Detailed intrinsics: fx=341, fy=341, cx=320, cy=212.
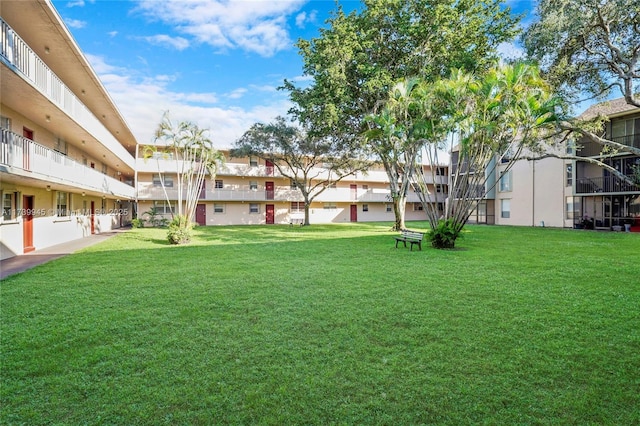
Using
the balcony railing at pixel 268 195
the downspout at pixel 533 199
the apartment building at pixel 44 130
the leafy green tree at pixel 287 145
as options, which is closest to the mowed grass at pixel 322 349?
the apartment building at pixel 44 130

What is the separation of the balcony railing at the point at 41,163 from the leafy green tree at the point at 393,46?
41.6 feet

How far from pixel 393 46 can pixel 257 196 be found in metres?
23.2

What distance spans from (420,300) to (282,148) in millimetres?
26367

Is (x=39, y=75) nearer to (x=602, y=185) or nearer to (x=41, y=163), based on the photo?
(x=41, y=163)

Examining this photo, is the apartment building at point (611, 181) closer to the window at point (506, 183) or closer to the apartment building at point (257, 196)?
the window at point (506, 183)

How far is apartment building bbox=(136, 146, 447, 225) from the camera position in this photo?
119 feet

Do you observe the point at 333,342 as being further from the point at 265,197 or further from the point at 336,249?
the point at 265,197

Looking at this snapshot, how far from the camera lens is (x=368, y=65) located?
20.8 m

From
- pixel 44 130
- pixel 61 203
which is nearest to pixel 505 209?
pixel 61 203

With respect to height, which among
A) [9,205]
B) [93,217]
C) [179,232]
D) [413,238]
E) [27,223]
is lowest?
[413,238]

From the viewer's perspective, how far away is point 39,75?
466 inches

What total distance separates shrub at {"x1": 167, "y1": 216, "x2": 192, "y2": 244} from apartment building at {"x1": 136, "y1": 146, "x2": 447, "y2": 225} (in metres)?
15.0

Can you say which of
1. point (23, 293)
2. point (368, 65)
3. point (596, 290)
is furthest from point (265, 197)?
point (596, 290)

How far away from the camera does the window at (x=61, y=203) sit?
18812mm
